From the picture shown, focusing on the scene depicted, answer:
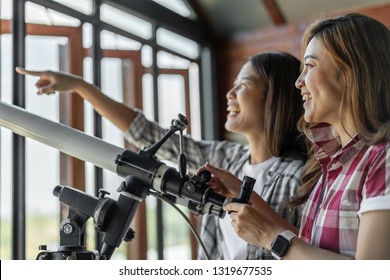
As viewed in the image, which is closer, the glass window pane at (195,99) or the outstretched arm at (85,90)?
the outstretched arm at (85,90)

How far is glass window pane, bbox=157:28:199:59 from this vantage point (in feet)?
8.30

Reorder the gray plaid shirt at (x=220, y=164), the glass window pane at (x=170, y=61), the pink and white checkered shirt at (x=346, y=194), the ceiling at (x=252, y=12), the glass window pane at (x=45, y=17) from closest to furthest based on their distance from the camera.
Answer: the pink and white checkered shirt at (x=346, y=194), the gray plaid shirt at (x=220, y=164), the glass window pane at (x=45, y=17), the glass window pane at (x=170, y=61), the ceiling at (x=252, y=12)


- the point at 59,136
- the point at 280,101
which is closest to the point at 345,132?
the point at 280,101

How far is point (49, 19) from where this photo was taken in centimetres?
180

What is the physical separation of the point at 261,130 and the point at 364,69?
48 centimetres

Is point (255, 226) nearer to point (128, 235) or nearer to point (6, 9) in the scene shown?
point (128, 235)

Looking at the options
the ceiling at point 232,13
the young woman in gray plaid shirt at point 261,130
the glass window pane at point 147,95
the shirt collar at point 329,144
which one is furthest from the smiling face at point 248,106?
the ceiling at point 232,13

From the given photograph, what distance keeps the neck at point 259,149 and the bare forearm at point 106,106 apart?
1.17ft

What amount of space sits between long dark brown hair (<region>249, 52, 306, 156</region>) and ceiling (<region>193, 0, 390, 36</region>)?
1490 mm

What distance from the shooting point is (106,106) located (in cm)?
141

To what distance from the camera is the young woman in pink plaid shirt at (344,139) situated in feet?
2.54

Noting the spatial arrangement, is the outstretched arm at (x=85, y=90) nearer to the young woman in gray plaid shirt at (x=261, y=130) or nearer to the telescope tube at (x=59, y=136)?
the young woman in gray plaid shirt at (x=261, y=130)

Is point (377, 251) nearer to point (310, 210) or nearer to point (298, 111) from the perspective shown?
point (310, 210)

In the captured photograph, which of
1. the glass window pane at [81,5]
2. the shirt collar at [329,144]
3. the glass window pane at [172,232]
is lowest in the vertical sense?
the glass window pane at [172,232]
